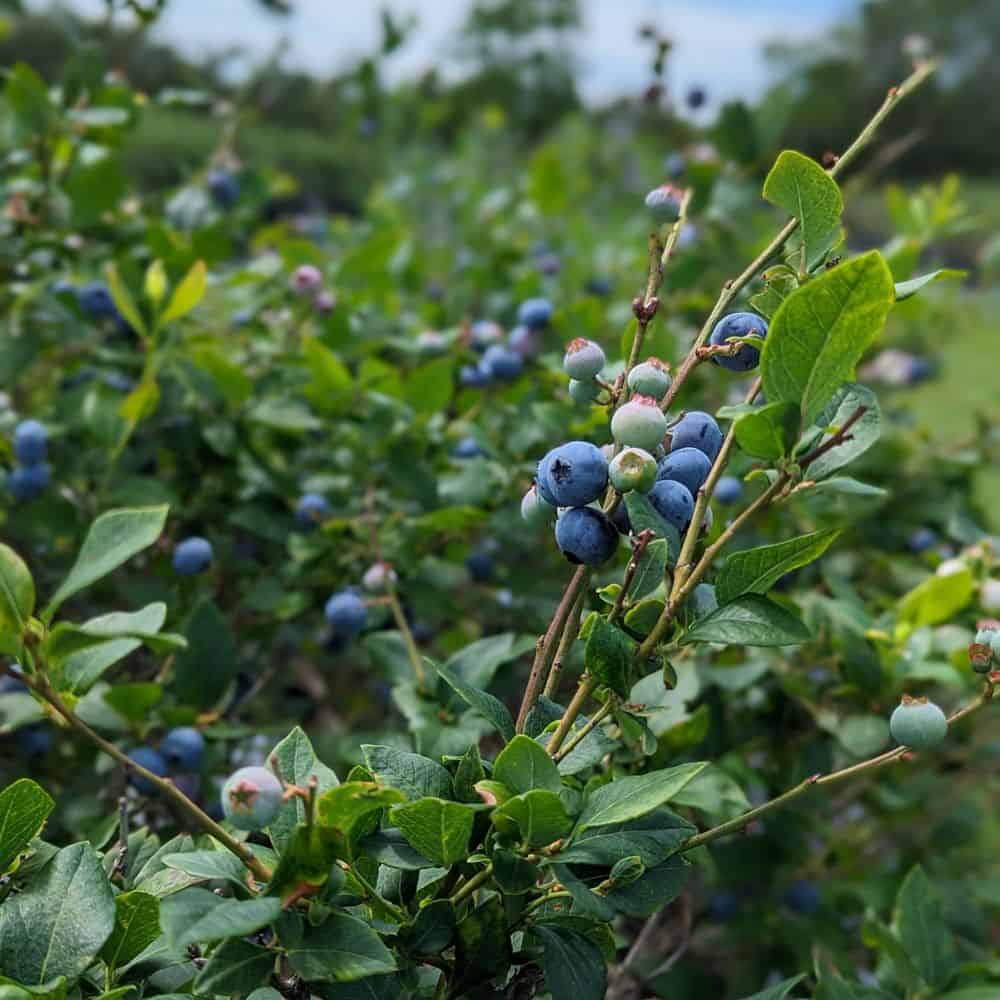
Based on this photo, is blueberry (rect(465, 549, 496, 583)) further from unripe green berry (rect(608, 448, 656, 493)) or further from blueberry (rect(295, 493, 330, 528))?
unripe green berry (rect(608, 448, 656, 493))

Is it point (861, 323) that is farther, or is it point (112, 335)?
point (112, 335)

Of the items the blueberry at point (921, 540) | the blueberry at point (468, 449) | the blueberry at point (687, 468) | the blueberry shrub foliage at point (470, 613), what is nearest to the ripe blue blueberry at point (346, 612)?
the blueberry shrub foliage at point (470, 613)

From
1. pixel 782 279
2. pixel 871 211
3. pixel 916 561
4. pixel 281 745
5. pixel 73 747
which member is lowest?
pixel 871 211

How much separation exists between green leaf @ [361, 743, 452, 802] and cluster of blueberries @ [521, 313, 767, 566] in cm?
16

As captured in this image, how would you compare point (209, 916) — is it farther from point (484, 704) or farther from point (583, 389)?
point (583, 389)

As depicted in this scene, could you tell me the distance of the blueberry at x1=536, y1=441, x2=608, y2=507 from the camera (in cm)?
63

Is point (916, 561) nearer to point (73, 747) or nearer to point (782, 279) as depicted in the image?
point (782, 279)

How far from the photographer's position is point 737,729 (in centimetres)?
142

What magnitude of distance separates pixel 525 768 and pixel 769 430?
241 mm

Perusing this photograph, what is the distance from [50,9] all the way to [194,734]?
1581mm

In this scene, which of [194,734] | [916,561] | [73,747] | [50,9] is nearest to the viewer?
[194,734]

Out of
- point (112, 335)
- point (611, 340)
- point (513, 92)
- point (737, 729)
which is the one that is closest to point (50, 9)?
point (112, 335)

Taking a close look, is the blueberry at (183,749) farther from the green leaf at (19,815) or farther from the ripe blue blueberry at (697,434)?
the ripe blue blueberry at (697,434)

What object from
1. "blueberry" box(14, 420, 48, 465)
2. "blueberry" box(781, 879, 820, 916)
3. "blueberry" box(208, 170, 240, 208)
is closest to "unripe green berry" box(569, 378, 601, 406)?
"blueberry" box(14, 420, 48, 465)
